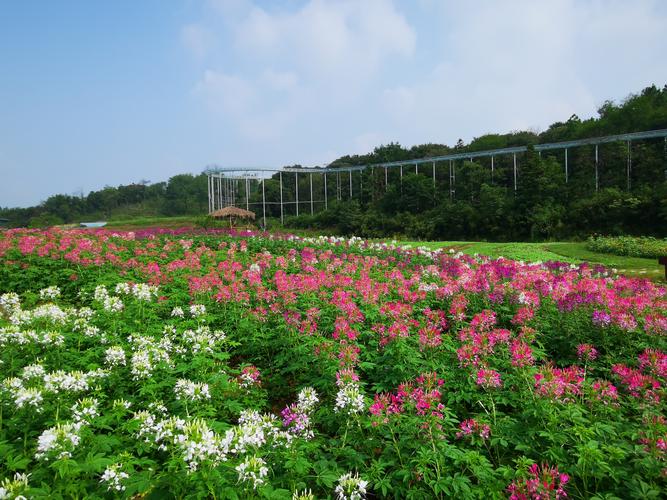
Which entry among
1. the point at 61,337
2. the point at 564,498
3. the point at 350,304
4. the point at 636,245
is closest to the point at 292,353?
the point at 350,304

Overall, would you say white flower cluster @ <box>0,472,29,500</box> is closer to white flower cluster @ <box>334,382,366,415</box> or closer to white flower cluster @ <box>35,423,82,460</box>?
white flower cluster @ <box>35,423,82,460</box>

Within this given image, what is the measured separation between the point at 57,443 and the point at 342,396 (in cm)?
161

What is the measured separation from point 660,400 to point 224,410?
3245mm

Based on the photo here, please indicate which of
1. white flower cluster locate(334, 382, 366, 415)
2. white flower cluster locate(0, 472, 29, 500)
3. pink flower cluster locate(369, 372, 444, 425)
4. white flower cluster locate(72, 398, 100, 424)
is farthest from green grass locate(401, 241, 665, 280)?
white flower cluster locate(0, 472, 29, 500)

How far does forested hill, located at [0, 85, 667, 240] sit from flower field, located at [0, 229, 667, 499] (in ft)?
65.3

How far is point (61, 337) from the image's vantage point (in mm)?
3664

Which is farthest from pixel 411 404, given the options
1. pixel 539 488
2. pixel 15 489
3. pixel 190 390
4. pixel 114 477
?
pixel 15 489

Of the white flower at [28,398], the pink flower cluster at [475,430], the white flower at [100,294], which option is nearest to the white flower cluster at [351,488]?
the pink flower cluster at [475,430]

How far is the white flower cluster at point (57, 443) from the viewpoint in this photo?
2.12m

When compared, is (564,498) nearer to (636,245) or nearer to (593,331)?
(593,331)

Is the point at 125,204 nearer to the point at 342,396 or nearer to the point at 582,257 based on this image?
the point at 582,257

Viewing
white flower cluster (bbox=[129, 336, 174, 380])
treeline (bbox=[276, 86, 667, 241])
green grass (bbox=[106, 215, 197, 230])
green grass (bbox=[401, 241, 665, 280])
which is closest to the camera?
white flower cluster (bbox=[129, 336, 174, 380])

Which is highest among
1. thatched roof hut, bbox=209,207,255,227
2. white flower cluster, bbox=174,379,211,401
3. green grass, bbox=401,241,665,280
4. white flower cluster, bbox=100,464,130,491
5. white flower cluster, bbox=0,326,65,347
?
thatched roof hut, bbox=209,207,255,227

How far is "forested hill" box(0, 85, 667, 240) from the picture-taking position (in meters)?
22.2
